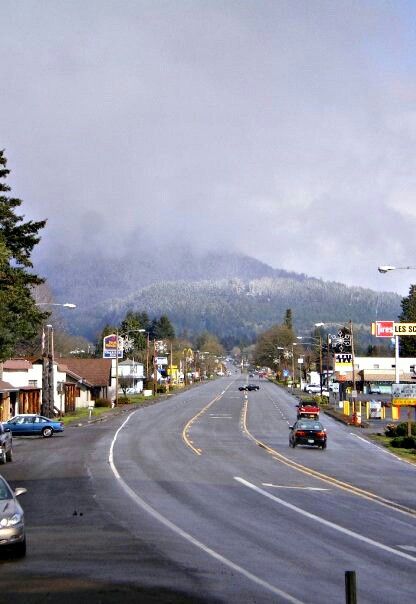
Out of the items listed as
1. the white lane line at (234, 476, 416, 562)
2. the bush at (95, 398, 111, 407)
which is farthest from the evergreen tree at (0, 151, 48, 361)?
the bush at (95, 398, 111, 407)

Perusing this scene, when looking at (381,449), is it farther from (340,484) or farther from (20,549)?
(20,549)

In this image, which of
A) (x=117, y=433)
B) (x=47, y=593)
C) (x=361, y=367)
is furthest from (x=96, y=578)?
(x=361, y=367)

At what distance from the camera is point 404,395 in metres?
58.1

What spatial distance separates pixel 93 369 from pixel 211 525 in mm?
94218

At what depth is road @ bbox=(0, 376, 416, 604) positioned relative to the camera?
13.7 metres

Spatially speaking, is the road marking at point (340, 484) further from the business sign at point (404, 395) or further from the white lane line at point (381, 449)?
the business sign at point (404, 395)

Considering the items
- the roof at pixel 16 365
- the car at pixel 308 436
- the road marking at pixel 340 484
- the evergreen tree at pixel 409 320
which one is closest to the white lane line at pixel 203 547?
the road marking at pixel 340 484

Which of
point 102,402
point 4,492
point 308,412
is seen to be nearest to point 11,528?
point 4,492

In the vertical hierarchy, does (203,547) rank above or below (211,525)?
above

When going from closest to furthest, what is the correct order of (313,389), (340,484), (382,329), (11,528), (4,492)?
(11,528)
(4,492)
(340,484)
(382,329)
(313,389)

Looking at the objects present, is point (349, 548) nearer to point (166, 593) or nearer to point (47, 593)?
point (166, 593)


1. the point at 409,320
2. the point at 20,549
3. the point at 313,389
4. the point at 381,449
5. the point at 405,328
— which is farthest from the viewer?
the point at 409,320

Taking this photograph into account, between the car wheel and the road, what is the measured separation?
178 mm

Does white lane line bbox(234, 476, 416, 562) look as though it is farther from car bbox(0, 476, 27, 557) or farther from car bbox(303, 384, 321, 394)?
car bbox(303, 384, 321, 394)
